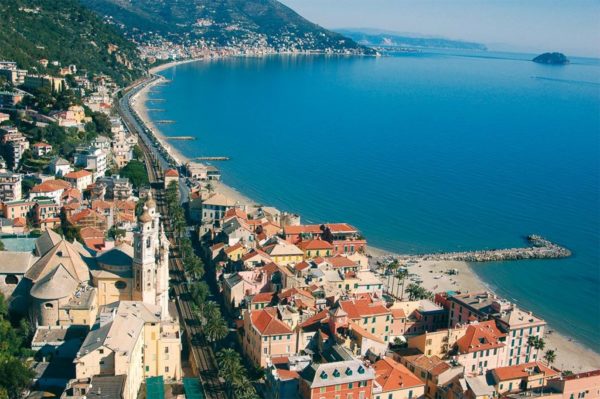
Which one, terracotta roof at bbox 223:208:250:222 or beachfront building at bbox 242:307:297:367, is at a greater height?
terracotta roof at bbox 223:208:250:222

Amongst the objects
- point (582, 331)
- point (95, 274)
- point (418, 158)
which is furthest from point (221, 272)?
Answer: point (418, 158)

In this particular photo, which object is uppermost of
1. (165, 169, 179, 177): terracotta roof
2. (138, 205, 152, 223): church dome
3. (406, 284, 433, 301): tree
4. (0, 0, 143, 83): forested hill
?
(0, 0, 143, 83): forested hill

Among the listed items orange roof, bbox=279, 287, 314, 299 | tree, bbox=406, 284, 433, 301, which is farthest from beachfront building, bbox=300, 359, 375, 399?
tree, bbox=406, 284, 433, 301

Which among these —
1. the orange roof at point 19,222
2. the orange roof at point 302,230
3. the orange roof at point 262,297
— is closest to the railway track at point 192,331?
the orange roof at point 262,297

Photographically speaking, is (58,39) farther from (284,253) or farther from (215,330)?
(215,330)

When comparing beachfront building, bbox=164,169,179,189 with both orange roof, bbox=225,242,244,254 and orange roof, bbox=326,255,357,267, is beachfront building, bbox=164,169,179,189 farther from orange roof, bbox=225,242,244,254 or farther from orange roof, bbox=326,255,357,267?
orange roof, bbox=326,255,357,267

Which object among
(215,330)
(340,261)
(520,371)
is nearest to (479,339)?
(520,371)

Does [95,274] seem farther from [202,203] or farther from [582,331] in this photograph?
[582,331]
